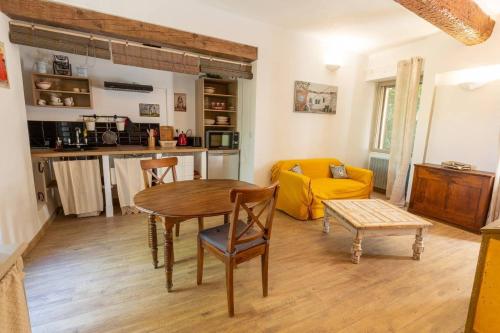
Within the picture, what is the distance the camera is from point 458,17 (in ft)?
8.13

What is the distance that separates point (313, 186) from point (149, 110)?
287 centimetres

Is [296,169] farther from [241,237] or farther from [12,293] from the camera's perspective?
[12,293]

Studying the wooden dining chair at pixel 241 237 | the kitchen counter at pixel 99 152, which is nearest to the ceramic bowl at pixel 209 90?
the kitchen counter at pixel 99 152

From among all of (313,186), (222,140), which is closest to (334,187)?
(313,186)

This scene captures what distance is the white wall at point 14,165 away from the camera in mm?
2086

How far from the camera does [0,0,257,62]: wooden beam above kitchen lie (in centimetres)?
233

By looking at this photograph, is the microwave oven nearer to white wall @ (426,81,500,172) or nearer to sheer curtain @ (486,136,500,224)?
white wall @ (426,81,500,172)

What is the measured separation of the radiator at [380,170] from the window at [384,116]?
20 cm

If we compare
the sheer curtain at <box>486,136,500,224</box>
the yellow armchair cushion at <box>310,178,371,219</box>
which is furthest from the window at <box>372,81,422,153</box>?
the sheer curtain at <box>486,136,500,224</box>

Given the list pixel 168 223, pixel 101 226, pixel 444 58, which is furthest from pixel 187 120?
pixel 444 58

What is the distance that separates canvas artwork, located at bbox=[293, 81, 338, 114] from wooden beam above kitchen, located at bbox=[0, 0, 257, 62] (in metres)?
1.05

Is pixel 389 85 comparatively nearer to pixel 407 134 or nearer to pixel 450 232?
pixel 407 134

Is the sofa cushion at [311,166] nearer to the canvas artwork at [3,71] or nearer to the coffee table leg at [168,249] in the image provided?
the coffee table leg at [168,249]

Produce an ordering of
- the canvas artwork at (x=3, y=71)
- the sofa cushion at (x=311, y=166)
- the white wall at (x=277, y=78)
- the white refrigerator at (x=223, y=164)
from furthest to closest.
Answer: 1. the white refrigerator at (x=223, y=164)
2. the sofa cushion at (x=311, y=166)
3. the white wall at (x=277, y=78)
4. the canvas artwork at (x=3, y=71)
